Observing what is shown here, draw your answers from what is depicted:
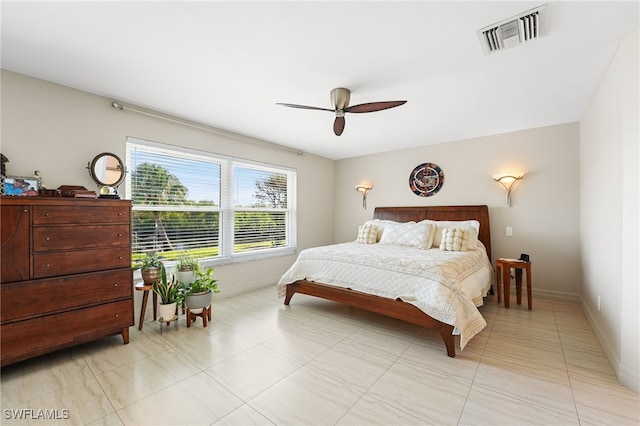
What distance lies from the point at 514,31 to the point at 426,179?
9.66 feet

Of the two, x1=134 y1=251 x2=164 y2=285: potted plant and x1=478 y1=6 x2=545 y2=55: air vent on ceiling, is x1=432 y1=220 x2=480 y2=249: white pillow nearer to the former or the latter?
x1=478 y1=6 x2=545 y2=55: air vent on ceiling

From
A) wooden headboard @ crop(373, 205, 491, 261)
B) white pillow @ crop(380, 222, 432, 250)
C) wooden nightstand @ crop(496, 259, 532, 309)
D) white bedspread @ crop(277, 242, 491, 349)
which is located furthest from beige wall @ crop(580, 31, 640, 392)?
white pillow @ crop(380, 222, 432, 250)

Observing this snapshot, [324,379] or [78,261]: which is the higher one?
[78,261]

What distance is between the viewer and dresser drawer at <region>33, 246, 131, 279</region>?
202 cm

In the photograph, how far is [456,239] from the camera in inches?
136

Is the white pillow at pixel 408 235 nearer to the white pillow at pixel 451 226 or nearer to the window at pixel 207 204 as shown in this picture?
the white pillow at pixel 451 226

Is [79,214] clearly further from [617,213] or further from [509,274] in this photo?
[509,274]

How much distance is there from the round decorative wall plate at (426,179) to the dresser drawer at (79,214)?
4.16 metres

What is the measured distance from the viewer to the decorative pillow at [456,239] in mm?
3424

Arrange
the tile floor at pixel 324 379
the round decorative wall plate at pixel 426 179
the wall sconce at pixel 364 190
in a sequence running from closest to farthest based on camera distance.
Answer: the tile floor at pixel 324 379, the round decorative wall plate at pixel 426 179, the wall sconce at pixel 364 190

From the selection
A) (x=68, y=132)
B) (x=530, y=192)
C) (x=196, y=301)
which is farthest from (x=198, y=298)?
(x=530, y=192)

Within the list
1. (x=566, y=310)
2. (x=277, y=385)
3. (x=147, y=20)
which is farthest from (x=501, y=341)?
(x=147, y=20)

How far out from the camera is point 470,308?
2332 millimetres

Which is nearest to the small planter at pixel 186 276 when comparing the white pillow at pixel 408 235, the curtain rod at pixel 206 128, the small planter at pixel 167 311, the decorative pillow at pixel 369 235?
the small planter at pixel 167 311
